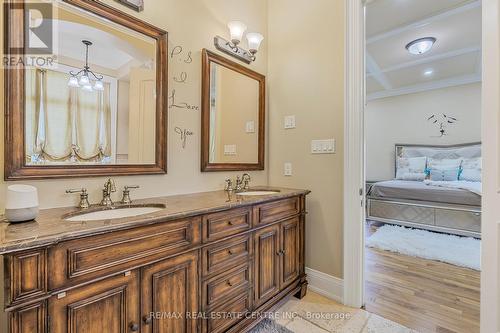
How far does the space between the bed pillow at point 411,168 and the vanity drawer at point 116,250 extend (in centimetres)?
514

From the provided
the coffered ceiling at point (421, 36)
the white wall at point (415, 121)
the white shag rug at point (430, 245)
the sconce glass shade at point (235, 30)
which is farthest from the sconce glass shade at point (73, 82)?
the white wall at point (415, 121)

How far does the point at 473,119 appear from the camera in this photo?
493 cm

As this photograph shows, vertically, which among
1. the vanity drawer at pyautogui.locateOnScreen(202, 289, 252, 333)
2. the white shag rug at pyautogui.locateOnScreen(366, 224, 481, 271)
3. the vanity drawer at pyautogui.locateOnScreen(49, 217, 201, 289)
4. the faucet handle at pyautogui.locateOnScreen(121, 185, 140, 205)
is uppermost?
the faucet handle at pyautogui.locateOnScreen(121, 185, 140, 205)

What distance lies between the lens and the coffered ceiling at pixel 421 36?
103 inches

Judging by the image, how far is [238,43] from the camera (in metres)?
2.10

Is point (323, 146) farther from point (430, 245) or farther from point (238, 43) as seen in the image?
point (430, 245)

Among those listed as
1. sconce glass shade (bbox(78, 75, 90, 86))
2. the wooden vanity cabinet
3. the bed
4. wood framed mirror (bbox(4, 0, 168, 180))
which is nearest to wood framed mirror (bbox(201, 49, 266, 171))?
wood framed mirror (bbox(4, 0, 168, 180))

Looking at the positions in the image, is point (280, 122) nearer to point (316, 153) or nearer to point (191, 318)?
point (316, 153)

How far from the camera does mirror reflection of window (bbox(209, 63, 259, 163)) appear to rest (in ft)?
6.68

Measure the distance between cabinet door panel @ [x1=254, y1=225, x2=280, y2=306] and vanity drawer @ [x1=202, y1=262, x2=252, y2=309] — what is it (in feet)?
0.33

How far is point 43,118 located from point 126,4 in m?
0.82

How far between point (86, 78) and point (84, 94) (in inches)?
3.5

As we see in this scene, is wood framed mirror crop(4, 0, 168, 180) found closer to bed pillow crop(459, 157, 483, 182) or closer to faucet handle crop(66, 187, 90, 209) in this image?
faucet handle crop(66, 187, 90, 209)

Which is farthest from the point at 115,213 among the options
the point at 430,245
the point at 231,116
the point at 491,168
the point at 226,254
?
the point at 430,245
